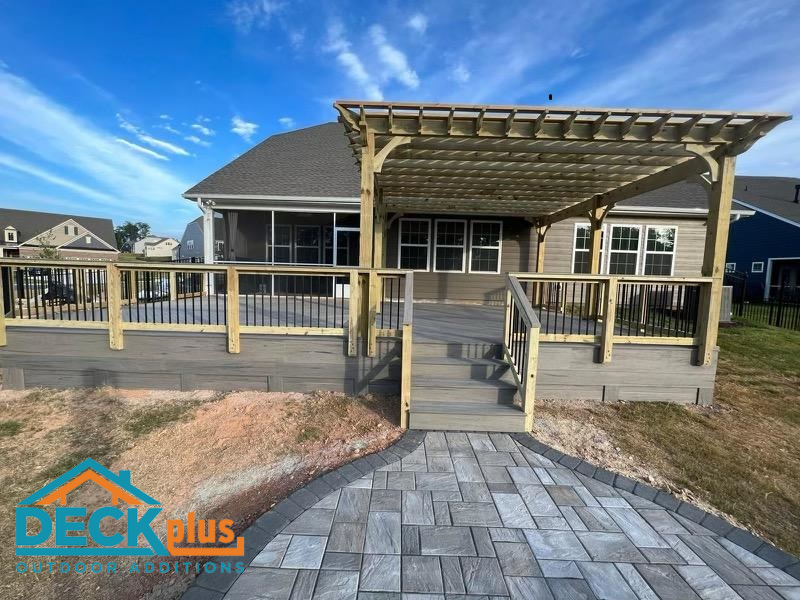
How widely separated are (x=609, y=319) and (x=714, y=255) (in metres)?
1.48

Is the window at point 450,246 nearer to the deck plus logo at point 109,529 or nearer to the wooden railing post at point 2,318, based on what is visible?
the wooden railing post at point 2,318

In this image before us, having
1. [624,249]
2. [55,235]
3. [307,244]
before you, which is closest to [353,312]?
[307,244]

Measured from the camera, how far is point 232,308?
4.54 meters

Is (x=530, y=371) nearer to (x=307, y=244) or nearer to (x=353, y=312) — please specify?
(x=353, y=312)

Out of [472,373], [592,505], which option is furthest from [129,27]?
[592,505]

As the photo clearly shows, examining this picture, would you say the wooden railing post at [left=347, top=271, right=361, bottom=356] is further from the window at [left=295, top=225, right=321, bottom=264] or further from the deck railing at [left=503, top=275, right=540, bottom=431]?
the window at [left=295, top=225, right=321, bottom=264]

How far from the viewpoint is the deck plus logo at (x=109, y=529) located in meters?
2.18

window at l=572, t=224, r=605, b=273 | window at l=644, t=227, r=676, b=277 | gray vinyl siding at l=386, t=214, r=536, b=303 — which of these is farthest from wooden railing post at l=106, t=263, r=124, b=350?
window at l=644, t=227, r=676, b=277

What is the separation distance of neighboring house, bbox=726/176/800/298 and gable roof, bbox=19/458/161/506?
76.0 ft

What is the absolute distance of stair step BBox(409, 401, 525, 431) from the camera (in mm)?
3709

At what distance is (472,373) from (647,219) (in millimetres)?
8456

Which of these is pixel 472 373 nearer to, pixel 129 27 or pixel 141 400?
pixel 141 400

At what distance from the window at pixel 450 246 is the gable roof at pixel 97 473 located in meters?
7.84

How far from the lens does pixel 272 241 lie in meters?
9.52
